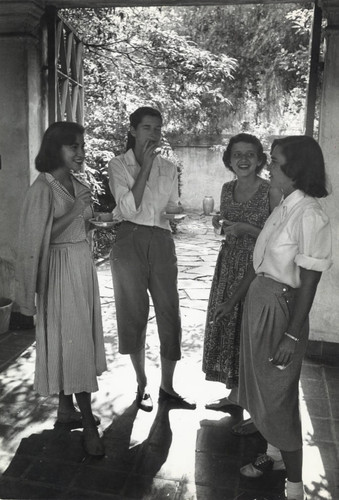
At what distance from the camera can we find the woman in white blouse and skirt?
2346mm

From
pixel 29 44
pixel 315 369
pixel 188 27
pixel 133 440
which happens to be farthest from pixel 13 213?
pixel 188 27

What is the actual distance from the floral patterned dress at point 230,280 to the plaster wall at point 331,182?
121 cm

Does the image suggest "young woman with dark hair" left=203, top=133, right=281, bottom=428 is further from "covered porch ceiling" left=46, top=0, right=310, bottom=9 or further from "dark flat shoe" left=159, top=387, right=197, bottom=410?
"covered porch ceiling" left=46, top=0, right=310, bottom=9

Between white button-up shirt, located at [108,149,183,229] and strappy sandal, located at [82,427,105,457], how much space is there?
4.37ft

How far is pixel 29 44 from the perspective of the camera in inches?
196

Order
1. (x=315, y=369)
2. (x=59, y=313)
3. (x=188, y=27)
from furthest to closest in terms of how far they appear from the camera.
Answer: (x=188, y=27)
(x=315, y=369)
(x=59, y=313)

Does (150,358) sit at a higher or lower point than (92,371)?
lower

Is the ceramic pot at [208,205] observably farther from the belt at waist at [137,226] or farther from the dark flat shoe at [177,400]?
the dark flat shoe at [177,400]

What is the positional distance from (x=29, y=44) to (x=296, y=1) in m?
2.42

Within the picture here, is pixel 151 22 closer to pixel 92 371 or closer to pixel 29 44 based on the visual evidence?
pixel 29 44

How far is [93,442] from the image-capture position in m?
3.12

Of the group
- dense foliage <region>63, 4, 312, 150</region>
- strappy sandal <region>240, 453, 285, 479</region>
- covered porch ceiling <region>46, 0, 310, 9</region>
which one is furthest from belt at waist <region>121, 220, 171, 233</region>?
dense foliage <region>63, 4, 312, 150</region>

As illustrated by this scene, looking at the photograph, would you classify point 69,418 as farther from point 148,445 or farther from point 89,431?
point 148,445

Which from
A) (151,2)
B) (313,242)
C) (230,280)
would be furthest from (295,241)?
(151,2)
